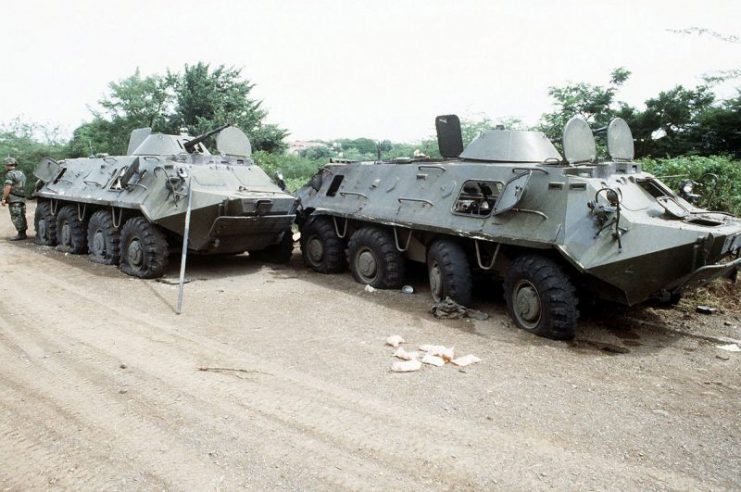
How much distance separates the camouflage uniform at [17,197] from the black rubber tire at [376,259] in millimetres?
8071

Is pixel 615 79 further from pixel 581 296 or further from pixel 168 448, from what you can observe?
pixel 168 448

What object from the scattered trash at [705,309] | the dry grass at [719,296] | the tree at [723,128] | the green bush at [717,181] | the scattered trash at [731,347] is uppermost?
the tree at [723,128]

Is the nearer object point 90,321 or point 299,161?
point 90,321

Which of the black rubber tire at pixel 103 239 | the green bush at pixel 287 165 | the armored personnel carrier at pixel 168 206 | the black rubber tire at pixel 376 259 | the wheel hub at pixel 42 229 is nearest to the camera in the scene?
the black rubber tire at pixel 376 259

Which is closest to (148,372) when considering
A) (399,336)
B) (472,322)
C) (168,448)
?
(168,448)

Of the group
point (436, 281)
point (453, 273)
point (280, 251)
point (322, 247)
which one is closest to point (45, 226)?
point (280, 251)

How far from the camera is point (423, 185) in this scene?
802 cm

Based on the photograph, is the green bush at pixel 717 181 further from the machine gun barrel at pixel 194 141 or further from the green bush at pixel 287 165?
A: the green bush at pixel 287 165

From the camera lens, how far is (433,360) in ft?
17.5

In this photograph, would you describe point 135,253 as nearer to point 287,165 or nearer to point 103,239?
point 103,239

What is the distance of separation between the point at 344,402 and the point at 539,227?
2.93 metres

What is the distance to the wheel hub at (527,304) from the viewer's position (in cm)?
619

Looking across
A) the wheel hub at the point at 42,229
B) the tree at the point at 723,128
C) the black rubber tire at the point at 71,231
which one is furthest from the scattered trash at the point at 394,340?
the tree at the point at 723,128

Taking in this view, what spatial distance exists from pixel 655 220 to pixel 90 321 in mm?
5903
